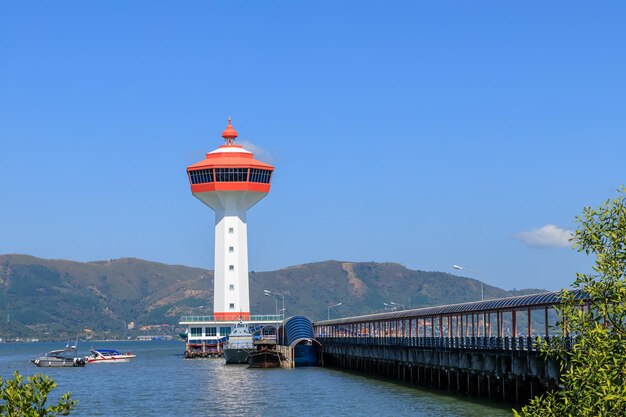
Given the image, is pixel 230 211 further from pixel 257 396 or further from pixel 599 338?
pixel 599 338

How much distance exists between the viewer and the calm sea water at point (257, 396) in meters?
70.3

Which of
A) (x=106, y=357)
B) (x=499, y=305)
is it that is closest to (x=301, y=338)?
(x=106, y=357)

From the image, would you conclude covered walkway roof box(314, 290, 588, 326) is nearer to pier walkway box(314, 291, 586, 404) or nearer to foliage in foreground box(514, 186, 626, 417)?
pier walkway box(314, 291, 586, 404)

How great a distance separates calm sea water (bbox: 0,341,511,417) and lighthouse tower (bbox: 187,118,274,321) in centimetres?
4150

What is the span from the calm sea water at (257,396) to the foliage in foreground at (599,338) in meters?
33.7

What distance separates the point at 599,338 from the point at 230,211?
143 meters

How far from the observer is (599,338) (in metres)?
26.6

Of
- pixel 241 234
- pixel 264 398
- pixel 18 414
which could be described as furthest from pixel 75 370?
pixel 18 414

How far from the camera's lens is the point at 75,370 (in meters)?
142

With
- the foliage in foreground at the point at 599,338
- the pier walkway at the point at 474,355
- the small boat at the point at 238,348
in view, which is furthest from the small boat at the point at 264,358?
the foliage in foreground at the point at 599,338

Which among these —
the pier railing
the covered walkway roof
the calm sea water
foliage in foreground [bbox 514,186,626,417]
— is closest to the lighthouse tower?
the calm sea water

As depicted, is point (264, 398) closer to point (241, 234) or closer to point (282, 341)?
point (282, 341)

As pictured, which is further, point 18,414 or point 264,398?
point 264,398

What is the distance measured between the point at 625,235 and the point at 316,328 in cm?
14378
